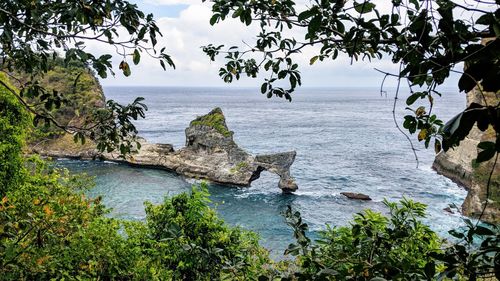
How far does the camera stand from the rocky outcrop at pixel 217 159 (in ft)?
132

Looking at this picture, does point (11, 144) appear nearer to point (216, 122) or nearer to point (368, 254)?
point (368, 254)

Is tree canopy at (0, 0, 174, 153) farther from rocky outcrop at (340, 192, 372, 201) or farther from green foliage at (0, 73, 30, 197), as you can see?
rocky outcrop at (340, 192, 372, 201)

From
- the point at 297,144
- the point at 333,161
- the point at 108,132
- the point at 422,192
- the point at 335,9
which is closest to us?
the point at 335,9

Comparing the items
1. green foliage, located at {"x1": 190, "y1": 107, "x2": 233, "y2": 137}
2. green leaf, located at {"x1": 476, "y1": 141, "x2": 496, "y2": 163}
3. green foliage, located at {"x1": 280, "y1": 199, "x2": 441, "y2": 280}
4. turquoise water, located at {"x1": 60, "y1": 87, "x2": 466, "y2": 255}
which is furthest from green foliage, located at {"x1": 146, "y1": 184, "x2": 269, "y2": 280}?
green foliage, located at {"x1": 190, "y1": 107, "x2": 233, "y2": 137}

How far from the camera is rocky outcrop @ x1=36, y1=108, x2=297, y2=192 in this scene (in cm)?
4028

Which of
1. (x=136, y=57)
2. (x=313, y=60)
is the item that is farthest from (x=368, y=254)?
(x=136, y=57)

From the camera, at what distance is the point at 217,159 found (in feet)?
142

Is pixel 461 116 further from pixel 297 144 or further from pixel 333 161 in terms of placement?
pixel 297 144

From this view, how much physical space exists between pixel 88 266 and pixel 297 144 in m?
58.5

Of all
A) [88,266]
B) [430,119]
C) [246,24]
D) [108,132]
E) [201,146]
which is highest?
[246,24]

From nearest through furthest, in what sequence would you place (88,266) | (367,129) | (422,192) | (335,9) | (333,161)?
(335,9)
(88,266)
(422,192)
(333,161)
(367,129)

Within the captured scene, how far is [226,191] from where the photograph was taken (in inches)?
1531

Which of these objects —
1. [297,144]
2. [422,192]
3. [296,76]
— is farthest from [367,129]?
[296,76]

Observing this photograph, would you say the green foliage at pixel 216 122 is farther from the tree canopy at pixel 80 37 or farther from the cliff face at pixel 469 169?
the tree canopy at pixel 80 37
